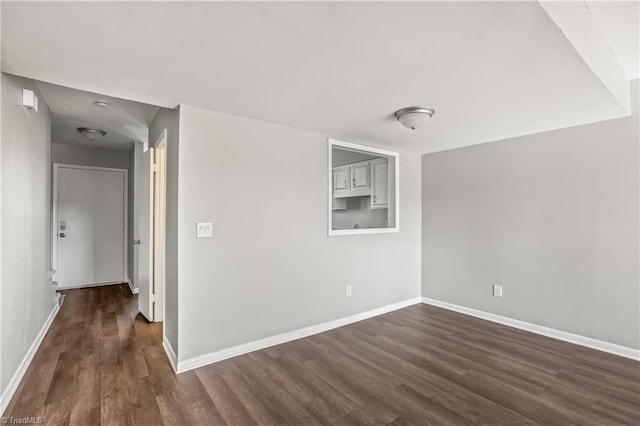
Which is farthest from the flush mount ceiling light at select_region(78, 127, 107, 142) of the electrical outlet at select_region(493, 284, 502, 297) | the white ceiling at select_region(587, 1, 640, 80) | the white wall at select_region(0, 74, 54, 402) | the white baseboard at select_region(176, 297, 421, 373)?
the electrical outlet at select_region(493, 284, 502, 297)

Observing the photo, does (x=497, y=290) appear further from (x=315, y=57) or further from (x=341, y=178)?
(x=315, y=57)

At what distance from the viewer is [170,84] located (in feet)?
7.24

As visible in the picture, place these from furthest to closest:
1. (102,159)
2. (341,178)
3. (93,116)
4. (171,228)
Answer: (341,178), (102,159), (93,116), (171,228)

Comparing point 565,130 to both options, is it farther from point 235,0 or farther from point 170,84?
point 170,84

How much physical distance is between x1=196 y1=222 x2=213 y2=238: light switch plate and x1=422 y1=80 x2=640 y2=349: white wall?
3.18 metres

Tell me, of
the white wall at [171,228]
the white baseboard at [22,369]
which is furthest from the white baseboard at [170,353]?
the white baseboard at [22,369]

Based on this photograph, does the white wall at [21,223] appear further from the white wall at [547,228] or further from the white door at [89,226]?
the white wall at [547,228]

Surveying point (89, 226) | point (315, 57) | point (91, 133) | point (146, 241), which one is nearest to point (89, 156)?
point (89, 226)

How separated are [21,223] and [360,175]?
418 centimetres

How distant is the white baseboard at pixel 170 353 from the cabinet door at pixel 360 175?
11.5 ft

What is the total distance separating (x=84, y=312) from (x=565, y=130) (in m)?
6.05

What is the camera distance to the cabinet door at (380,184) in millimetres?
4746

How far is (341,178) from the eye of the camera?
18.6ft

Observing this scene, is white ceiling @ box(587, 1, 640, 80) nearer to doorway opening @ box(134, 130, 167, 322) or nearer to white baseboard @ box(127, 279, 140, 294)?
doorway opening @ box(134, 130, 167, 322)
